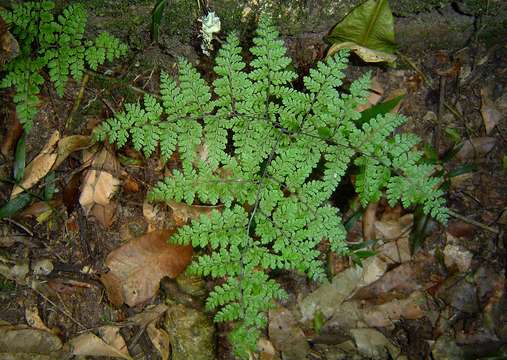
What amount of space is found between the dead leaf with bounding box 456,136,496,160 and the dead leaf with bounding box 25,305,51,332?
3.25 m

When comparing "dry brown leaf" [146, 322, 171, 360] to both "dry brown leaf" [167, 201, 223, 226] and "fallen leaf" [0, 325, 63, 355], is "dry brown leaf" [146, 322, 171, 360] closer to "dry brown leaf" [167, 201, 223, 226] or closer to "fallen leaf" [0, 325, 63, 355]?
"fallen leaf" [0, 325, 63, 355]

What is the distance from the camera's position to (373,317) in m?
3.27

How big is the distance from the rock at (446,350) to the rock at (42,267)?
2800mm

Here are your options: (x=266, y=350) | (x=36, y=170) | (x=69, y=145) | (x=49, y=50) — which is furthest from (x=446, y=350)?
(x=49, y=50)

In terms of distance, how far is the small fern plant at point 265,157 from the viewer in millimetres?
2445

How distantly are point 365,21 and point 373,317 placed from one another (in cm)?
207

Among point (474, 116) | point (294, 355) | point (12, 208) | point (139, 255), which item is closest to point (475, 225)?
point (474, 116)

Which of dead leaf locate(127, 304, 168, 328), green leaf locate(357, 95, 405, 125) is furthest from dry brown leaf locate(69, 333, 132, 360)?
green leaf locate(357, 95, 405, 125)

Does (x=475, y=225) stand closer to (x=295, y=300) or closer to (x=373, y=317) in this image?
(x=373, y=317)

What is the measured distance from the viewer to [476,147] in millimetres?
3350

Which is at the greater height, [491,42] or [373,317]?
[491,42]

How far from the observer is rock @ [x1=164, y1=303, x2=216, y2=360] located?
3061 millimetres

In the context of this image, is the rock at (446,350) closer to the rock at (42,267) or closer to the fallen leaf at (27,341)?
the fallen leaf at (27,341)

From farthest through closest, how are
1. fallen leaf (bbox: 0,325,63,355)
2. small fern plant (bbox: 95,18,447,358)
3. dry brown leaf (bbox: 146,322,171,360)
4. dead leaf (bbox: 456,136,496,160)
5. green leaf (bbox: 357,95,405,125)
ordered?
dead leaf (bbox: 456,136,496,160)
dry brown leaf (bbox: 146,322,171,360)
fallen leaf (bbox: 0,325,63,355)
green leaf (bbox: 357,95,405,125)
small fern plant (bbox: 95,18,447,358)
